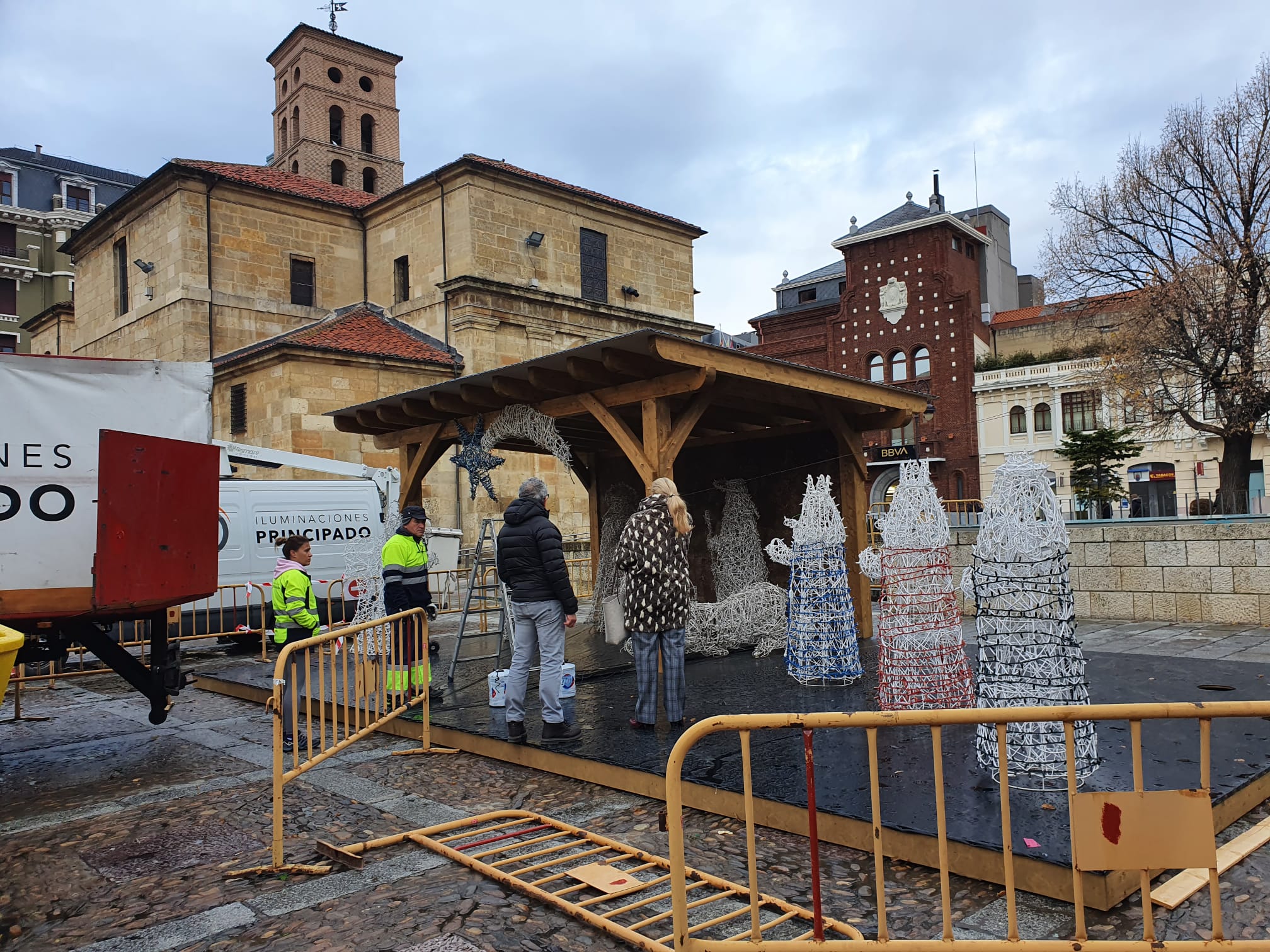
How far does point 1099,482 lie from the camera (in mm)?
27594

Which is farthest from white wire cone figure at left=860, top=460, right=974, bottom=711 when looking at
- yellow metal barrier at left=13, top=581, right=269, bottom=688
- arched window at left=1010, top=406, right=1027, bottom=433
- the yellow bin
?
arched window at left=1010, top=406, right=1027, bottom=433

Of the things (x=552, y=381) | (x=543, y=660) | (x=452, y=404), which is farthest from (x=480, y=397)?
(x=543, y=660)

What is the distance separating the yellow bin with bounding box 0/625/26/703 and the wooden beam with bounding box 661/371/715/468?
5.04 metres

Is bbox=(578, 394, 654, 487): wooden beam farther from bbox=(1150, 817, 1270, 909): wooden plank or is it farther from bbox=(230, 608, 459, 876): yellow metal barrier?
bbox=(1150, 817, 1270, 909): wooden plank

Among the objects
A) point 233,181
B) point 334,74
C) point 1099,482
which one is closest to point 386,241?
point 233,181

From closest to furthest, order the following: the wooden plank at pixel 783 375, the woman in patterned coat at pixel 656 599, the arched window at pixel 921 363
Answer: the woman in patterned coat at pixel 656 599
the wooden plank at pixel 783 375
the arched window at pixel 921 363

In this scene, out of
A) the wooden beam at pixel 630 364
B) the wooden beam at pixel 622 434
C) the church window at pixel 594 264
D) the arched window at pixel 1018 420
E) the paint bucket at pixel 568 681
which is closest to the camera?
the paint bucket at pixel 568 681

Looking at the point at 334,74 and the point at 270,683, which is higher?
the point at 334,74

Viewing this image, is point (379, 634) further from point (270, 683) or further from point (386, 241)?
point (386, 241)

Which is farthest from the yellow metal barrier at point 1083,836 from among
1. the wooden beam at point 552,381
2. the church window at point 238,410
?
the church window at point 238,410

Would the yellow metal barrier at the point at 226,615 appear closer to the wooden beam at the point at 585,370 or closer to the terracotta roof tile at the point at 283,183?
the wooden beam at the point at 585,370

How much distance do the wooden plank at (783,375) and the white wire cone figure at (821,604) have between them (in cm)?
117

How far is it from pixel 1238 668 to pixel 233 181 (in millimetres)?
26579

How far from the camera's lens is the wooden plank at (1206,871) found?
3.70 meters
